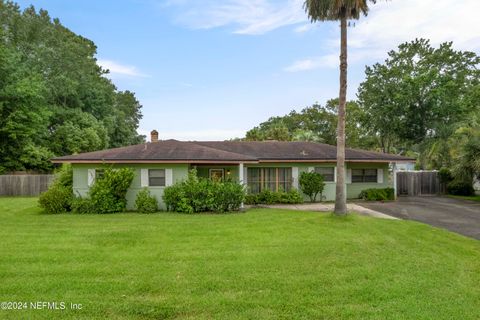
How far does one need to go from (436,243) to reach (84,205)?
43.6 ft

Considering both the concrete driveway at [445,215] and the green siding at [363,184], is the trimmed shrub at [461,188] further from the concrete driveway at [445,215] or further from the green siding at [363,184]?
the concrete driveway at [445,215]

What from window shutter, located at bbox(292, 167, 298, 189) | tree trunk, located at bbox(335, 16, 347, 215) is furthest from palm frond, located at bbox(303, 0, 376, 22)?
window shutter, located at bbox(292, 167, 298, 189)

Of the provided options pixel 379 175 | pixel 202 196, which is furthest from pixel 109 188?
pixel 379 175

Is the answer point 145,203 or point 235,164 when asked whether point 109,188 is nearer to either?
point 145,203

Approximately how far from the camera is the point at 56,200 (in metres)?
14.7

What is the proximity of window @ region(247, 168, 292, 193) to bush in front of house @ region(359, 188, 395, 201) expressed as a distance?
4610 mm

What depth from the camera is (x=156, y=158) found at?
50.0ft

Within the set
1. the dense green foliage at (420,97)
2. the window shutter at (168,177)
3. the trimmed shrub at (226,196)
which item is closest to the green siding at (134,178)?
the window shutter at (168,177)

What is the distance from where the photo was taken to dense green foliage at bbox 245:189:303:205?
18.0m

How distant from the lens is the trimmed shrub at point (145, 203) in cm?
1471

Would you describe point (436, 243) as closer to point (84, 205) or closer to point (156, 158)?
point (156, 158)

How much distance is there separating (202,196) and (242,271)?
8.47 metres

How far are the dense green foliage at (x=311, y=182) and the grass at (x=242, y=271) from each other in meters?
7.00

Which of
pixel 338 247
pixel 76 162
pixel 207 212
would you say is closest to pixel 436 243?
pixel 338 247
